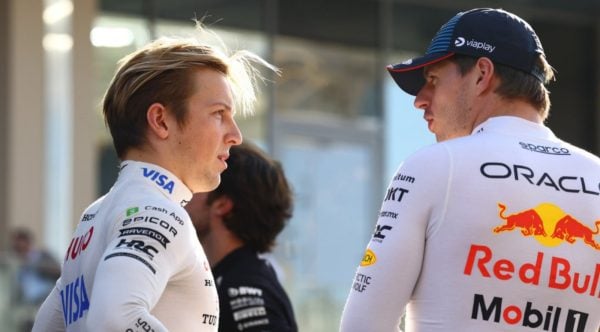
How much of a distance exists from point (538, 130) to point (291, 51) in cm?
1253

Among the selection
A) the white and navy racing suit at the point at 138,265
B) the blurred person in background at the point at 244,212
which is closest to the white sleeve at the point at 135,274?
the white and navy racing suit at the point at 138,265

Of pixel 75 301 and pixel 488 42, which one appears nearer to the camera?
pixel 75 301

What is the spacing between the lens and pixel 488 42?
3514 mm

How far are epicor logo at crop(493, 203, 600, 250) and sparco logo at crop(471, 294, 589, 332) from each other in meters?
0.16

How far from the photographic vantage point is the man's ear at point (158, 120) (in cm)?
333

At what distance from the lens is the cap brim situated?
3.60m

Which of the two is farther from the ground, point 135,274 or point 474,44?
point 474,44

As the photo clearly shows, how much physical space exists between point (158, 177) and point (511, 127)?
35.0 inches

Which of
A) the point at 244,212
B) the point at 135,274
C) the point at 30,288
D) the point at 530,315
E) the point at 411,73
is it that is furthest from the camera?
the point at 30,288

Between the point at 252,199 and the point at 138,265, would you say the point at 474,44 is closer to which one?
the point at 138,265

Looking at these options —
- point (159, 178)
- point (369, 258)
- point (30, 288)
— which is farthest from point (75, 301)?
point (30, 288)

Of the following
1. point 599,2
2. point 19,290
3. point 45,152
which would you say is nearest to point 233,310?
point 19,290

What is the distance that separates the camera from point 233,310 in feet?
14.5

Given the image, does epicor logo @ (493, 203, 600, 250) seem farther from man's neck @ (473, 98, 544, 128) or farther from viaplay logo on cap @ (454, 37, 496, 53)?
viaplay logo on cap @ (454, 37, 496, 53)
